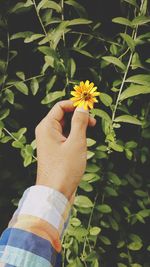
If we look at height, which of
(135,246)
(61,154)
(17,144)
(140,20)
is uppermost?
(140,20)

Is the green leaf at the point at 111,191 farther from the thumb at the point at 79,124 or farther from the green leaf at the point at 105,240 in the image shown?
the thumb at the point at 79,124

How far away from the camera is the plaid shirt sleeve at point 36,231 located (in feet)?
1.95

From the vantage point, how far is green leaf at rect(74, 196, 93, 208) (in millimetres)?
1149

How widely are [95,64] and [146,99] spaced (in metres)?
0.20

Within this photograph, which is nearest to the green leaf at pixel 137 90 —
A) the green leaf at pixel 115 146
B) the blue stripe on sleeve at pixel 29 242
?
the green leaf at pixel 115 146

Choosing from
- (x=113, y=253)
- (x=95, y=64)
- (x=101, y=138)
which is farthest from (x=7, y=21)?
(x=113, y=253)

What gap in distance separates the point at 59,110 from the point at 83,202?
0.47 metres

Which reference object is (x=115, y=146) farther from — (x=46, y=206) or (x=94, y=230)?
(x=46, y=206)

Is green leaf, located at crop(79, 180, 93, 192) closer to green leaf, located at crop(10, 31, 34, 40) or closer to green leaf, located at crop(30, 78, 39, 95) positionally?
green leaf, located at crop(30, 78, 39, 95)

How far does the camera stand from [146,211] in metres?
1.25

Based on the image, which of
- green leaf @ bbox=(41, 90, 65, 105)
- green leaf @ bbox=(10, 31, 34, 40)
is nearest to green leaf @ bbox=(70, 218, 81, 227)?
green leaf @ bbox=(41, 90, 65, 105)

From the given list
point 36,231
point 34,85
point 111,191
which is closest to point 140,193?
point 111,191

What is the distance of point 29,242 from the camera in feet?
1.95

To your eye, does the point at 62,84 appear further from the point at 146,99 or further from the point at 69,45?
the point at 146,99
